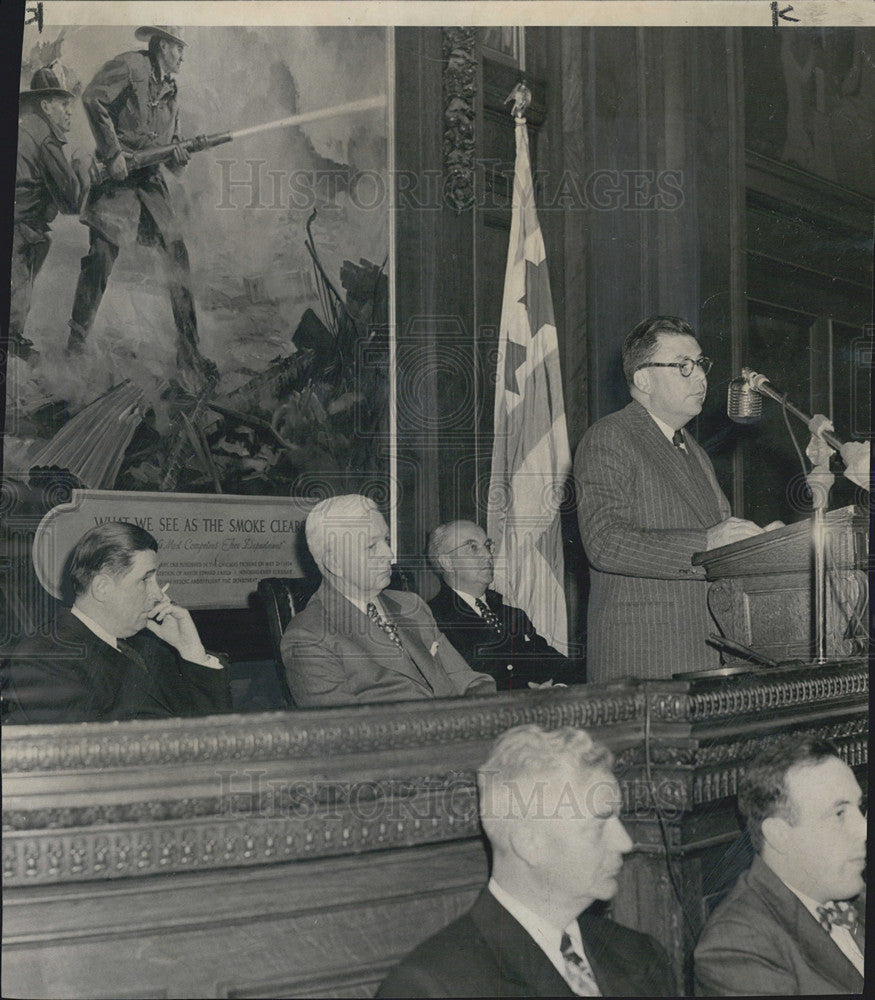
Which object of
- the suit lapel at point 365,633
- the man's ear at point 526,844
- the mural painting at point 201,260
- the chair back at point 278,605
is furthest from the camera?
the mural painting at point 201,260

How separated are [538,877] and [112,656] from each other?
146 centimetres

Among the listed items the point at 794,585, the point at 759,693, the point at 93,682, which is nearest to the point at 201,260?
the point at 93,682

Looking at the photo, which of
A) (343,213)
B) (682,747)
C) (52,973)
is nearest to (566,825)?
(682,747)

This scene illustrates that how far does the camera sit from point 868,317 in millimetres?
4340

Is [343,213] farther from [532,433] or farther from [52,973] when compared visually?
[52,973]

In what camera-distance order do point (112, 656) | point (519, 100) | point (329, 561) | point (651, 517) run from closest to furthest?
point (651, 517), point (329, 561), point (112, 656), point (519, 100)

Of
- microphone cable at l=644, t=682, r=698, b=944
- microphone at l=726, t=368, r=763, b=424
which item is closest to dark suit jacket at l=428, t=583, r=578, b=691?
microphone at l=726, t=368, r=763, b=424

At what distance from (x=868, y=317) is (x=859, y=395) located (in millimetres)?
365

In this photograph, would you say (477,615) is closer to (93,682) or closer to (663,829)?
(93,682)

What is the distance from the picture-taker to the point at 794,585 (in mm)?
2004

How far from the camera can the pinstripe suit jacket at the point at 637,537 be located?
7.00 feet

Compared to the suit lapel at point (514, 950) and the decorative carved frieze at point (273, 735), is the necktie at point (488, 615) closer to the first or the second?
the decorative carved frieze at point (273, 735)

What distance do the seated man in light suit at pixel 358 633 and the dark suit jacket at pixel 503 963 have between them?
2.66ft

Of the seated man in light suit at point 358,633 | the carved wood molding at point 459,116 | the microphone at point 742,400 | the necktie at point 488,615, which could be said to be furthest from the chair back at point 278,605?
the carved wood molding at point 459,116
